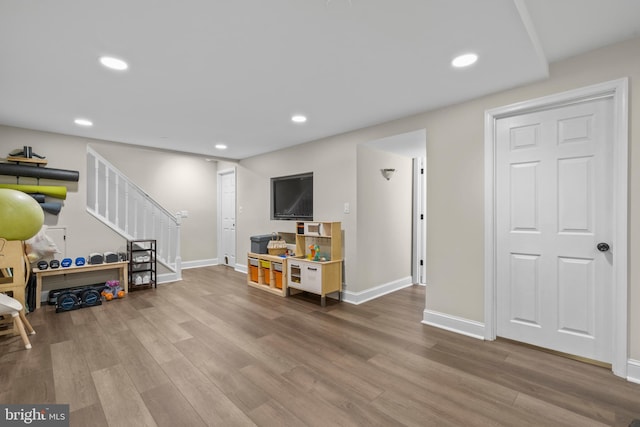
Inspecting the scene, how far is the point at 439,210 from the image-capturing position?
3104 millimetres

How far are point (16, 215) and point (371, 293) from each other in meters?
3.67

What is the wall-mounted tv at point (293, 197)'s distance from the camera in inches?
179

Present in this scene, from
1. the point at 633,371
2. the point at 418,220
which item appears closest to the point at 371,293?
the point at 418,220

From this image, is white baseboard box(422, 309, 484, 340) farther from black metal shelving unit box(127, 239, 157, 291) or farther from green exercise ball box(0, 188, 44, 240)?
black metal shelving unit box(127, 239, 157, 291)

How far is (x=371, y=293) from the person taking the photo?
161 inches

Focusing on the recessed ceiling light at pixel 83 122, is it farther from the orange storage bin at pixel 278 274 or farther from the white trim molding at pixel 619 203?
the white trim molding at pixel 619 203

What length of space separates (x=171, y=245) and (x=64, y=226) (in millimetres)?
1686

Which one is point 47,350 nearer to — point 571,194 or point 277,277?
point 277,277

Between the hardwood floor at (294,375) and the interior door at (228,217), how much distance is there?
3138 millimetres

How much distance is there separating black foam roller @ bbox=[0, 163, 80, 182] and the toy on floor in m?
1.58

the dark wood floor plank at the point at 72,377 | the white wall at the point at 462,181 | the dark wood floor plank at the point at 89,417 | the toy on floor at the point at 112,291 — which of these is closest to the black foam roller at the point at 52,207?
the toy on floor at the point at 112,291

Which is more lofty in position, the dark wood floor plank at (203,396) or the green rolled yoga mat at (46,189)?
the green rolled yoga mat at (46,189)

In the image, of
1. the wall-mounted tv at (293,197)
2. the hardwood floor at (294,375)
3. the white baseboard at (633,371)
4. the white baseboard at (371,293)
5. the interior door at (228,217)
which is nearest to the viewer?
the hardwood floor at (294,375)

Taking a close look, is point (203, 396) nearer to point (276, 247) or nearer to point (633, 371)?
point (276, 247)
